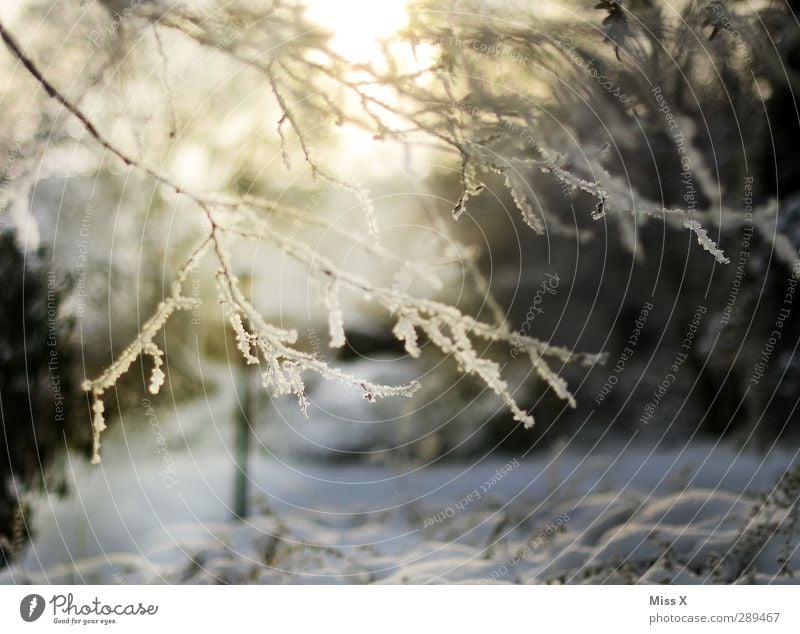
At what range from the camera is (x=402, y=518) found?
128 centimetres

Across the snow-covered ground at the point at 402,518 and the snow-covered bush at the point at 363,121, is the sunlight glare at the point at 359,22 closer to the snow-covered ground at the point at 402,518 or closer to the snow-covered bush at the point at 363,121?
the snow-covered bush at the point at 363,121

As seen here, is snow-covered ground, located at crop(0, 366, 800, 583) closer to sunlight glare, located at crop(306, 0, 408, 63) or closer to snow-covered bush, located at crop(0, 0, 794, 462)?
snow-covered bush, located at crop(0, 0, 794, 462)

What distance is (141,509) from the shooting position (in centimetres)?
123

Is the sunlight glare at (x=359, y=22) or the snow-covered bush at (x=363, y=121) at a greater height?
the sunlight glare at (x=359, y=22)

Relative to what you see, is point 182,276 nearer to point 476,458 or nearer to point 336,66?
point 336,66
